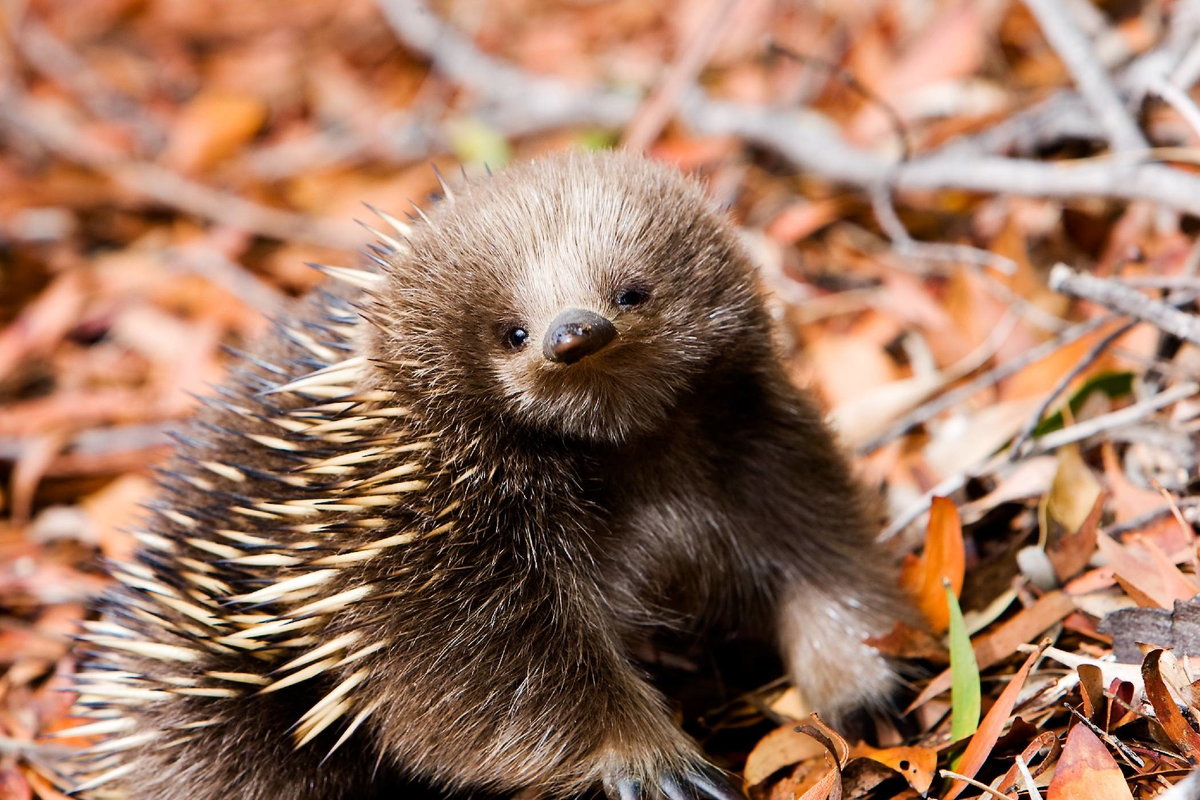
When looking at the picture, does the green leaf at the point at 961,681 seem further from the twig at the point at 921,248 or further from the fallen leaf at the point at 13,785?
the fallen leaf at the point at 13,785

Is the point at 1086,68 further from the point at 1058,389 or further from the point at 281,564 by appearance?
the point at 281,564

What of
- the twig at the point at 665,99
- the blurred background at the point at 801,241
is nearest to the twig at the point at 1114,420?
the blurred background at the point at 801,241

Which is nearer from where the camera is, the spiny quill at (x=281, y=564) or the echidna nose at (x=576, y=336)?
the echidna nose at (x=576, y=336)

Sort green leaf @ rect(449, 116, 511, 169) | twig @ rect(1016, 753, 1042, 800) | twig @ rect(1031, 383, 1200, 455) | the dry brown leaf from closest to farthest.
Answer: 1. twig @ rect(1016, 753, 1042, 800)
2. twig @ rect(1031, 383, 1200, 455)
3. green leaf @ rect(449, 116, 511, 169)
4. the dry brown leaf

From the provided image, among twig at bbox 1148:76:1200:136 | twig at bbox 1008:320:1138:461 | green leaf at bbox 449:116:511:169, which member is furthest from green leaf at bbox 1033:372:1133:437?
green leaf at bbox 449:116:511:169

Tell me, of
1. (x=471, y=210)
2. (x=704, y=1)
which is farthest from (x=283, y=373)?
(x=704, y=1)

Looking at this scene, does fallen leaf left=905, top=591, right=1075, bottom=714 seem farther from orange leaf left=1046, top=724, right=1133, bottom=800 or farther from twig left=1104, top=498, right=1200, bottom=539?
orange leaf left=1046, top=724, right=1133, bottom=800

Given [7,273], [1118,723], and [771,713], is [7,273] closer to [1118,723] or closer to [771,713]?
[771,713]
